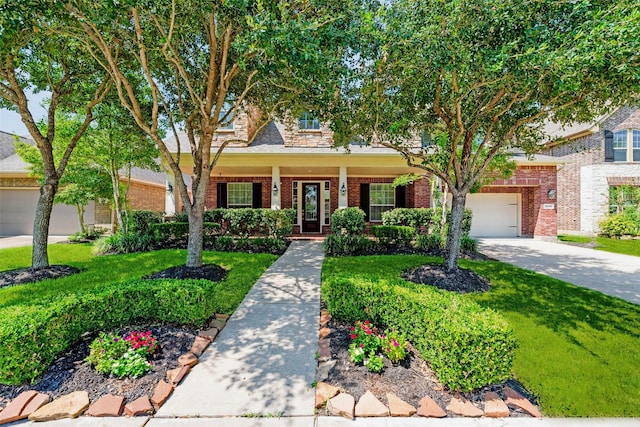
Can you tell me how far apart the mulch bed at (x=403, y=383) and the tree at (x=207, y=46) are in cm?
359

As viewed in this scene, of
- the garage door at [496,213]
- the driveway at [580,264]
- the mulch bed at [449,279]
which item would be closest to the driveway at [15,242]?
the mulch bed at [449,279]

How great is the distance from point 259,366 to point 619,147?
2065 centimetres

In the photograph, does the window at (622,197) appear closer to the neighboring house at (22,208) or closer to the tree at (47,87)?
the tree at (47,87)

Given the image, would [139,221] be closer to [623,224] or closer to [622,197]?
[623,224]

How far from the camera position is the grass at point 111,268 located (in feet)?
16.8

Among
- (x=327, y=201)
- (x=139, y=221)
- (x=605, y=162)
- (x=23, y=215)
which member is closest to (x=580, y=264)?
(x=327, y=201)

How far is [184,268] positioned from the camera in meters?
6.20

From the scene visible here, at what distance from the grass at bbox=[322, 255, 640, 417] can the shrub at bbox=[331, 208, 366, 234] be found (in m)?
4.38

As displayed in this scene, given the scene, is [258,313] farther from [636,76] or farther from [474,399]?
[636,76]

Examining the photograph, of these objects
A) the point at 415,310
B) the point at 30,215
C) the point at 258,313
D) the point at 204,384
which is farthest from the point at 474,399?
the point at 30,215

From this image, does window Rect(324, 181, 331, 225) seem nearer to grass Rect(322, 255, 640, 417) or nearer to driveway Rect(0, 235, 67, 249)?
grass Rect(322, 255, 640, 417)

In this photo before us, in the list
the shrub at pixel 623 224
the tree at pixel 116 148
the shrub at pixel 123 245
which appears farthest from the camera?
the shrub at pixel 623 224

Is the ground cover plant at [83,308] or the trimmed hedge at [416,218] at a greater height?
the trimmed hedge at [416,218]

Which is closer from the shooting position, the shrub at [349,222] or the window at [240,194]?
the shrub at [349,222]
